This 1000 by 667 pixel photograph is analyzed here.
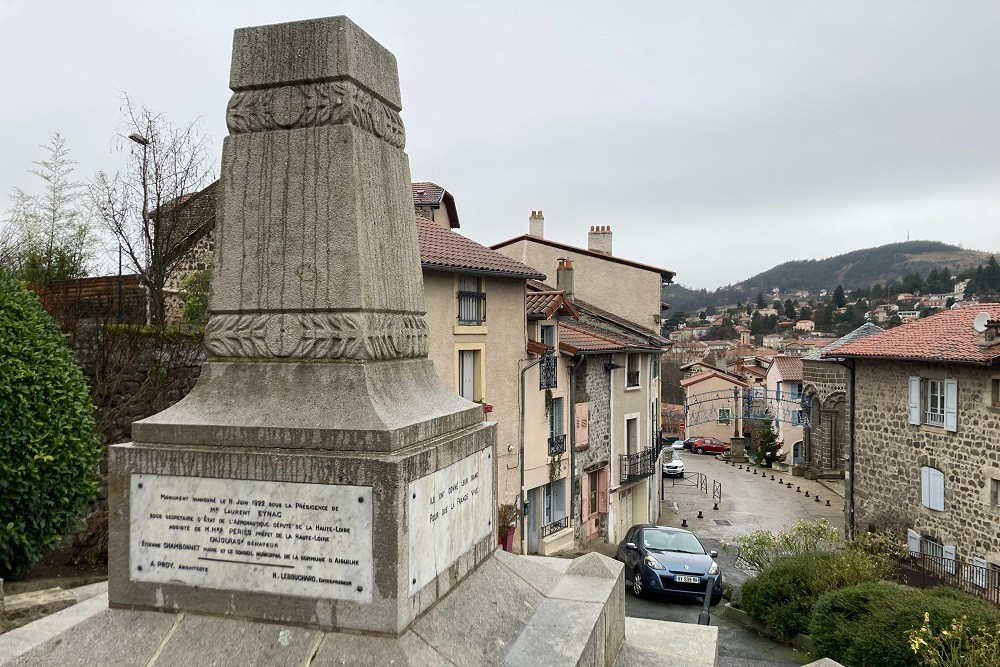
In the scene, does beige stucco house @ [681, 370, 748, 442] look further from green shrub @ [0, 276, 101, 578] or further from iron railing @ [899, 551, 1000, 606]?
green shrub @ [0, 276, 101, 578]

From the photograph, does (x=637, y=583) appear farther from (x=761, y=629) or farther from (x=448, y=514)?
(x=448, y=514)

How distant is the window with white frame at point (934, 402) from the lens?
19547 millimetres

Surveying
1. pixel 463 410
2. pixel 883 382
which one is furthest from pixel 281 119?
pixel 883 382

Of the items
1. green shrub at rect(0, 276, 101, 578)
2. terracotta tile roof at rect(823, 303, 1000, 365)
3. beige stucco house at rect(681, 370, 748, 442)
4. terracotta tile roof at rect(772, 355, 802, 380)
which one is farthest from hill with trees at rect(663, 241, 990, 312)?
green shrub at rect(0, 276, 101, 578)

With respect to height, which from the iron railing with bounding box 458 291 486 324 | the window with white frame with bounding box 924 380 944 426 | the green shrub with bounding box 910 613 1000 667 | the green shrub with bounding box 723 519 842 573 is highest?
the iron railing with bounding box 458 291 486 324

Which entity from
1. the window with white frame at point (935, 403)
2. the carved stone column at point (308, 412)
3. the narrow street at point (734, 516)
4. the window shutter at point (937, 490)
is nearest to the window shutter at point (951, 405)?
the window with white frame at point (935, 403)

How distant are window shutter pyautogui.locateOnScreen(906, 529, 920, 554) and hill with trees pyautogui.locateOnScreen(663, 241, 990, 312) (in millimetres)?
149308

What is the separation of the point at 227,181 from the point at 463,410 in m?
1.94

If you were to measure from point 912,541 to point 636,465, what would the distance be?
28.0 feet

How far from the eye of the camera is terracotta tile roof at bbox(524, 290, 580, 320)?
19.3 meters

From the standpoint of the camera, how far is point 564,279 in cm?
2689

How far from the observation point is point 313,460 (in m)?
3.65

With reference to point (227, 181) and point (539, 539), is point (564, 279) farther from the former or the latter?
point (227, 181)

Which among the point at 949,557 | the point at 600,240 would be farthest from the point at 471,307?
the point at 600,240
